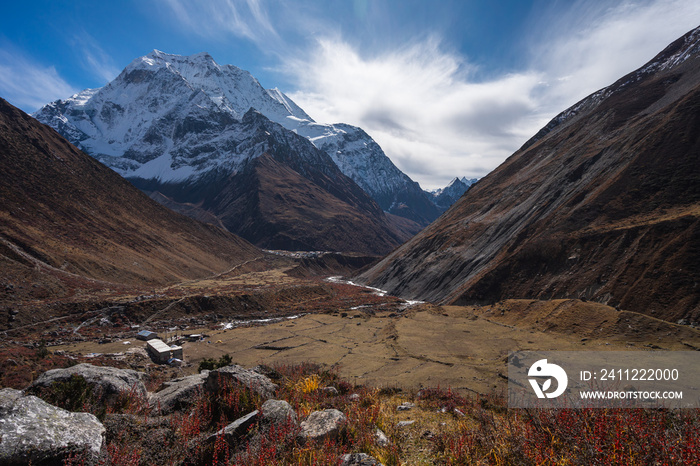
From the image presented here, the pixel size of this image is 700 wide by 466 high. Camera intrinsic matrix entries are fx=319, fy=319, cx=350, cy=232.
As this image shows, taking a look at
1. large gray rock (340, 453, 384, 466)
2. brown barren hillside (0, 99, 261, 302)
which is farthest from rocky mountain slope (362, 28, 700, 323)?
brown barren hillside (0, 99, 261, 302)

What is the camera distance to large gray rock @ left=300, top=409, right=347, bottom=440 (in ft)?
19.9

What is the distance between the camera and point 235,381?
8383 millimetres

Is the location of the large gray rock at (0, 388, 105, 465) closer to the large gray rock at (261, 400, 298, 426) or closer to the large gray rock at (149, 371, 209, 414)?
the large gray rock at (261, 400, 298, 426)

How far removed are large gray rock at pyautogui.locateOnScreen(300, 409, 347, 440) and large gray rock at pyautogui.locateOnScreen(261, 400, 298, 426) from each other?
311 mm

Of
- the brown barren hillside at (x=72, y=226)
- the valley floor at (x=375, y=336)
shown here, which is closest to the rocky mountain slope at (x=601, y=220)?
the valley floor at (x=375, y=336)

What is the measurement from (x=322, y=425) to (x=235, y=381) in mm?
3115

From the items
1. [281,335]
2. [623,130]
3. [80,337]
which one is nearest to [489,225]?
[623,130]

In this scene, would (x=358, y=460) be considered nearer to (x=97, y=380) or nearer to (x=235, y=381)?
(x=235, y=381)

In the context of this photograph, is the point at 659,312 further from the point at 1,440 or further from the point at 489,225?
the point at 489,225

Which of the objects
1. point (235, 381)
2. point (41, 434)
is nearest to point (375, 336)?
point (235, 381)

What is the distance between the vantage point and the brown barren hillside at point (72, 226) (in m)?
42.9

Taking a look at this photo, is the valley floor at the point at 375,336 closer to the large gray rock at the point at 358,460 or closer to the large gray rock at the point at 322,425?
the large gray rock at the point at 322,425

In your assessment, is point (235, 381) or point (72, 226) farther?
point (72, 226)

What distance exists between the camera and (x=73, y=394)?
308 inches
